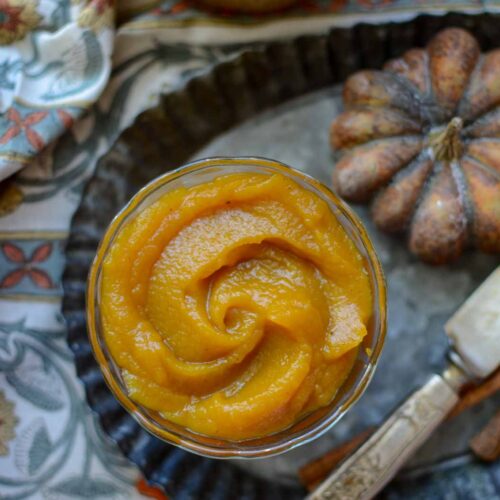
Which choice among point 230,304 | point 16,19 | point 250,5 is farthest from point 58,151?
point 230,304

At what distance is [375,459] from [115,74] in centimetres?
136

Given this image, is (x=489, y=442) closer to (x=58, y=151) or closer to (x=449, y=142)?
(x=449, y=142)

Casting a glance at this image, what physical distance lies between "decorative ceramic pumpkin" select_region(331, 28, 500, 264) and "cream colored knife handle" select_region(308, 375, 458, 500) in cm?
39

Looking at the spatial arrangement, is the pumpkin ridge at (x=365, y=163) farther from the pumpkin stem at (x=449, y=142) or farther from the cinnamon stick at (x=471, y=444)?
the cinnamon stick at (x=471, y=444)

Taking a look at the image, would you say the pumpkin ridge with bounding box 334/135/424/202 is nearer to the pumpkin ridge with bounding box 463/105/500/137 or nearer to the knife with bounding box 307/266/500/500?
the pumpkin ridge with bounding box 463/105/500/137

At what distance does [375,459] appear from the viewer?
1914 mm

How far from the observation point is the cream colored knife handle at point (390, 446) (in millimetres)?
1914

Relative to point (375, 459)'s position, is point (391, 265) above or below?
above

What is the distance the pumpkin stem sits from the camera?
1856mm

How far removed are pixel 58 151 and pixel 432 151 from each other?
1101mm

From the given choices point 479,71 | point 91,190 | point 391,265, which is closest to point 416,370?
point 391,265

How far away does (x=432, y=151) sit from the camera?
6.53ft

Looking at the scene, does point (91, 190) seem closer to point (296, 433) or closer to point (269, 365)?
point (269, 365)

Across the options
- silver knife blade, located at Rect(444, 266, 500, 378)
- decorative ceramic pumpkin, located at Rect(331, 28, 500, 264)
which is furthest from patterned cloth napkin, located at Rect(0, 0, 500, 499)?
silver knife blade, located at Rect(444, 266, 500, 378)
